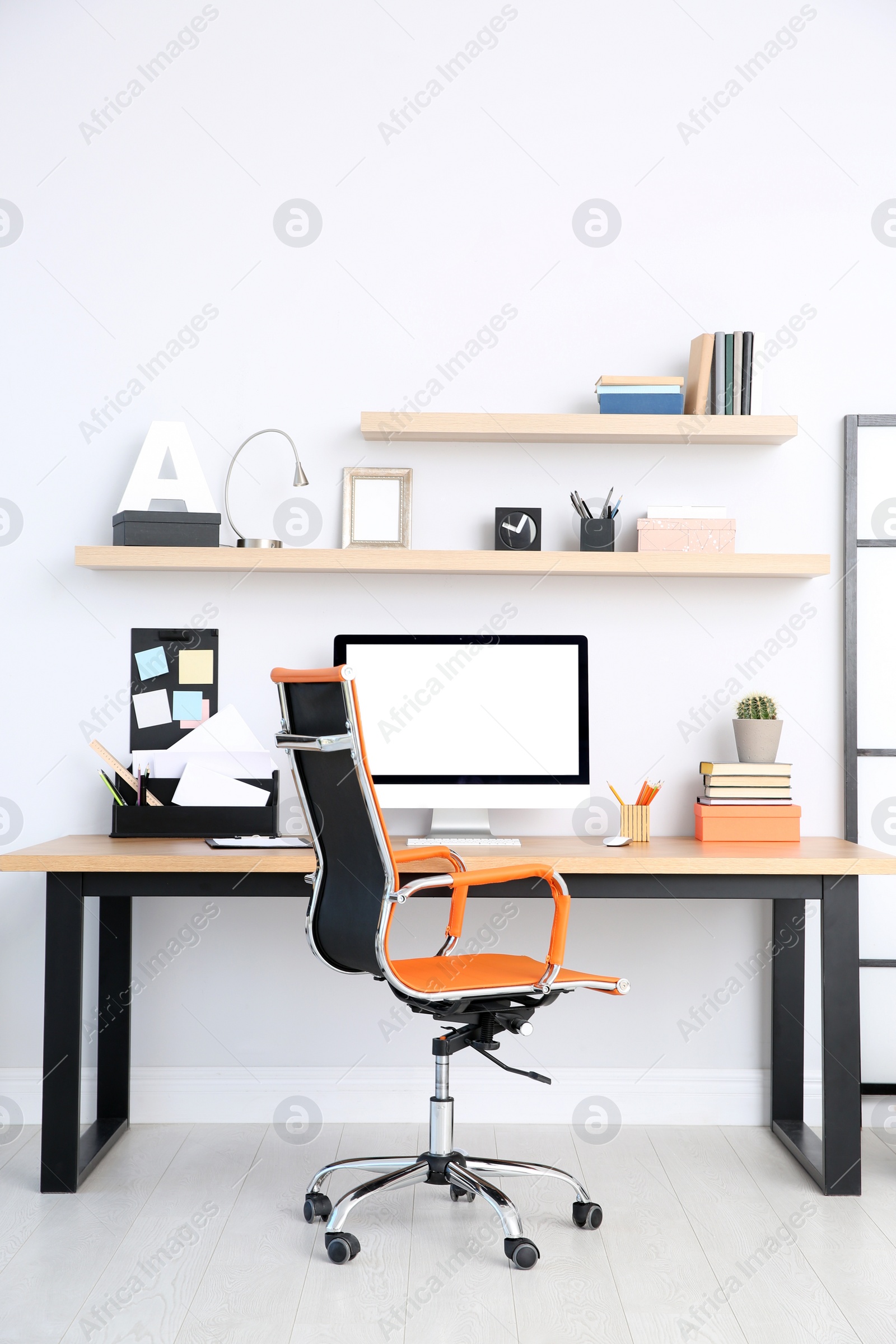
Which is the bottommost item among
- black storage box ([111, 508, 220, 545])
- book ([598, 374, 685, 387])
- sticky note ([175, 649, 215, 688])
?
sticky note ([175, 649, 215, 688])

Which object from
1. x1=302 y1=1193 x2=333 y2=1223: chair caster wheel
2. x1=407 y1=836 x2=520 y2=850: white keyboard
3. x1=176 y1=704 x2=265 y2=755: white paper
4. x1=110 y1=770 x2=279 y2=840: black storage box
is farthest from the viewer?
x1=176 y1=704 x2=265 y2=755: white paper

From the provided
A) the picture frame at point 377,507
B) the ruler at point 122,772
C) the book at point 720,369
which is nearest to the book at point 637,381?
the book at point 720,369

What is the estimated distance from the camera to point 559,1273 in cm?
221

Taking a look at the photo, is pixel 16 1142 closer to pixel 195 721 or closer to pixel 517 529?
pixel 195 721

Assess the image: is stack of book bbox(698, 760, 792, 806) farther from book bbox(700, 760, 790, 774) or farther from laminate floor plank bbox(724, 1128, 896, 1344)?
laminate floor plank bbox(724, 1128, 896, 1344)

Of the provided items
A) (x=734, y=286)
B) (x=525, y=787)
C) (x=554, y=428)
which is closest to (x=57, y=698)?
(x=525, y=787)

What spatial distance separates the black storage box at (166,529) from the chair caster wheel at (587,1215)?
1.90 metres

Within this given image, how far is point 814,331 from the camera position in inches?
127

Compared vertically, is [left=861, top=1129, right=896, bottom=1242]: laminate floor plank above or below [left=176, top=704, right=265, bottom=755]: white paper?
below

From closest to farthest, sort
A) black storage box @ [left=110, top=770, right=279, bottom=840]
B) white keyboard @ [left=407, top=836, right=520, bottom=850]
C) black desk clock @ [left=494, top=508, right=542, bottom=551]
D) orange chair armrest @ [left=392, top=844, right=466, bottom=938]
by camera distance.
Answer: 1. orange chair armrest @ [left=392, top=844, right=466, bottom=938]
2. white keyboard @ [left=407, top=836, right=520, bottom=850]
3. black storage box @ [left=110, top=770, right=279, bottom=840]
4. black desk clock @ [left=494, top=508, right=542, bottom=551]

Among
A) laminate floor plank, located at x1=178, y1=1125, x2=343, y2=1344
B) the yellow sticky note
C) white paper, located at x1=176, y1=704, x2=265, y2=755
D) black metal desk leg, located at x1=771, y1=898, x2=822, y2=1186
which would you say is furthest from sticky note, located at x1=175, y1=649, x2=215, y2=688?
black metal desk leg, located at x1=771, y1=898, x2=822, y2=1186

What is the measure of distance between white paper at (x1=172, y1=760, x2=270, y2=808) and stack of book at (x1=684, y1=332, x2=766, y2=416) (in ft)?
5.27

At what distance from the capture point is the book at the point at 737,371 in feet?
10.0

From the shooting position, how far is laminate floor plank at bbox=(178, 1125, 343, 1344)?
2000mm
